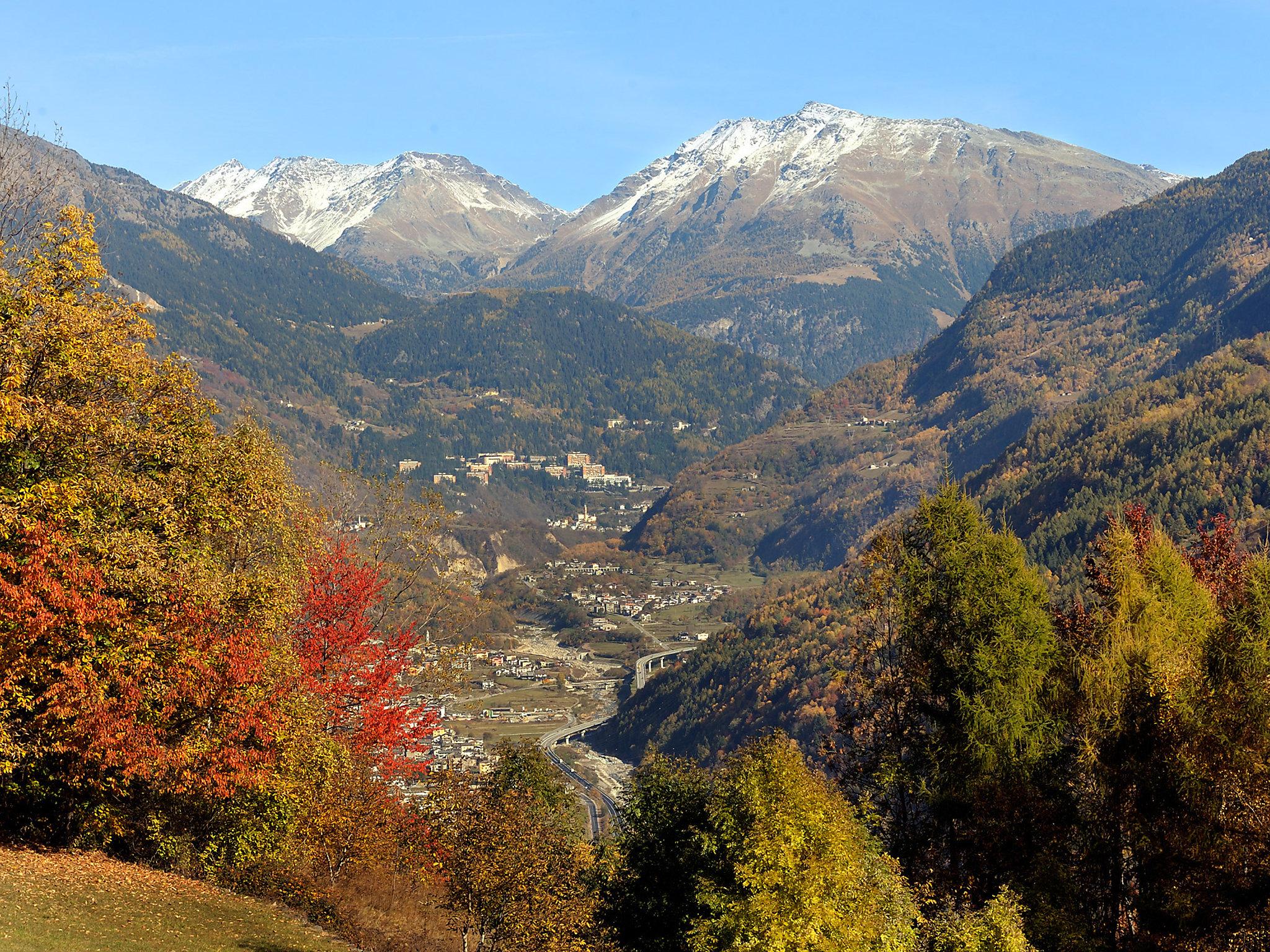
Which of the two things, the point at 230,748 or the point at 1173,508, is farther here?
the point at 1173,508

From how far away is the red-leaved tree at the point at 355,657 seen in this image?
165 ft

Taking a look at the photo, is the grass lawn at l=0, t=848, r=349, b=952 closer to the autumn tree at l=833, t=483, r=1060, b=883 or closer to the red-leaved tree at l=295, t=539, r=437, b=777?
the red-leaved tree at l=295, t=539, r=437, b=777

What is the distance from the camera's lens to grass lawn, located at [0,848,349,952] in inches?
1150

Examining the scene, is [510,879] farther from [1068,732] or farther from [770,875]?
[1068,732]

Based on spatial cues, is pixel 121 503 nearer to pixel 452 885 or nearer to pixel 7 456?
pixel 7 456

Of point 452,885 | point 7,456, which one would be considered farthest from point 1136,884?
point 7,456

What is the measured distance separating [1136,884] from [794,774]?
48.6ft

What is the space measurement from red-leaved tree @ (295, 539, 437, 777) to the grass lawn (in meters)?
11.1

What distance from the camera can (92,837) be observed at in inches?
1558

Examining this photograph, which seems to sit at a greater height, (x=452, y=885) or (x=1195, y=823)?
(x=1195, y=823)

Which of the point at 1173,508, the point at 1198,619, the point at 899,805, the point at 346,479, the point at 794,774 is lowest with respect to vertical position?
the point at 899,805

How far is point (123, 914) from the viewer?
3241 cm

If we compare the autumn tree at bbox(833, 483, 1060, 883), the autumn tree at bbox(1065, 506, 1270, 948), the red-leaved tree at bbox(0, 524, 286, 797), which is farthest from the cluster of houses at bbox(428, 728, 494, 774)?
the autumn tree at bbox(1065, 506, 1270, 948)

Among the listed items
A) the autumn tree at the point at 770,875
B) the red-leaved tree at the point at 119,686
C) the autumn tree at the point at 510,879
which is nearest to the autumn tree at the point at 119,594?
the red-leaved tree at the point at 119,686
